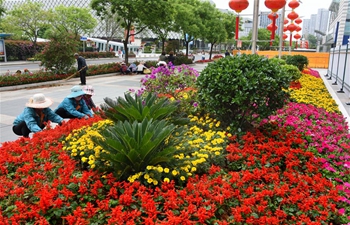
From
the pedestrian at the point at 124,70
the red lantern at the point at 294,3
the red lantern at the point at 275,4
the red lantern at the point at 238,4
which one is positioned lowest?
the pedestrian at the point at 124,70

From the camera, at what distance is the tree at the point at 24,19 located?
33.5 m

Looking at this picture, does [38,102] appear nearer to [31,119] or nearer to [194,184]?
[31,119]

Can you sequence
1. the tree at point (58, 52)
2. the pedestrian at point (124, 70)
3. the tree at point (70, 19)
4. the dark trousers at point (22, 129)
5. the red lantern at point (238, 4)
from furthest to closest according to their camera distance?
the tree at point (70, 19) < the pedestrian at point (124, 70) < the tree at point (58, 52) < the red lantern at point (238, 4) < the dark trousers at point (22, 129)

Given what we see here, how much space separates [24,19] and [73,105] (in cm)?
3267

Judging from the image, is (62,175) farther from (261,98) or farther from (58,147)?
(261,98)

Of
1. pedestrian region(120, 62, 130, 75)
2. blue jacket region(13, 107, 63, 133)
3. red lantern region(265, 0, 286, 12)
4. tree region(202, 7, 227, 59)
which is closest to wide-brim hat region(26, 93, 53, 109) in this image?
blue jacket region(13, 107, 63, 133)

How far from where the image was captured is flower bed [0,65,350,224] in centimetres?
269

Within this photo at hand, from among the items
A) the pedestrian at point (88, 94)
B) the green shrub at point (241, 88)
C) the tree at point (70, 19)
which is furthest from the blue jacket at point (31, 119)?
the tree at point (70, 19)

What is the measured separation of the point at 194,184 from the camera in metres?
3.21

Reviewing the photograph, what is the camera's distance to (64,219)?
2658 mm

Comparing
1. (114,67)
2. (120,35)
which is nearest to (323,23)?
(120,35)

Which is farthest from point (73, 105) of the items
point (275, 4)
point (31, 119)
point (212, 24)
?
point (212, 24)

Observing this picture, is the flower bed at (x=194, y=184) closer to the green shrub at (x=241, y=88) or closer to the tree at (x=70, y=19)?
the green shrub at (x=241, y=88)

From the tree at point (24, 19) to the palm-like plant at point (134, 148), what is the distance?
34.8 m
